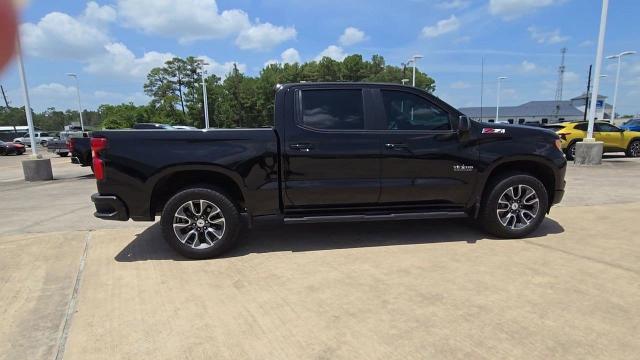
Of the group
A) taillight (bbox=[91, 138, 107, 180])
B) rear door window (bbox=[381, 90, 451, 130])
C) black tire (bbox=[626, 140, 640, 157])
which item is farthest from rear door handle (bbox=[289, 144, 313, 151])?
black tire (bbox=[626, 140, 640, 157])

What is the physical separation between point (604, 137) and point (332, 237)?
49.5 feet

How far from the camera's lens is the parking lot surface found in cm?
302

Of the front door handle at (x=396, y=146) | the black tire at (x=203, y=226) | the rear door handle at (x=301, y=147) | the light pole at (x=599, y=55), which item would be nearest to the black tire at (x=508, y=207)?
the front door handle at (x=396, y=146)

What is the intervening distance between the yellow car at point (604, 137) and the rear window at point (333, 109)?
43.7ft

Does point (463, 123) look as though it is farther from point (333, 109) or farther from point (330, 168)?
point (330, 168)

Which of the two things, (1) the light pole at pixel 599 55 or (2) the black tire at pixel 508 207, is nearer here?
(2) the black tire at pixel 508 207

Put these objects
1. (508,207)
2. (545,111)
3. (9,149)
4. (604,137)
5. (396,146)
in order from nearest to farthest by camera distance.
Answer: (396,146) → (508,207) → (604,137) → (9,149) → (545,111)

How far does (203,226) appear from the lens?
4777 millimetres

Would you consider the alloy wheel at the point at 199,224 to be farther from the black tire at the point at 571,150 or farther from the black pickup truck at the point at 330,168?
the black tire at the point at 571,150

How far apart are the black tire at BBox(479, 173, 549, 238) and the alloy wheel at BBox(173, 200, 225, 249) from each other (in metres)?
3.26

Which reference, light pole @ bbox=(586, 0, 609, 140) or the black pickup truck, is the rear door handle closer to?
the black pickup truck

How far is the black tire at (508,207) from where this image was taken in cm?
524

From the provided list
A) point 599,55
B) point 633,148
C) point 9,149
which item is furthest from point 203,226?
point 9,149

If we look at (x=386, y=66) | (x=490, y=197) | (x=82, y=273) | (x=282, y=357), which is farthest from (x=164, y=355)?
(x=386, y=66)
